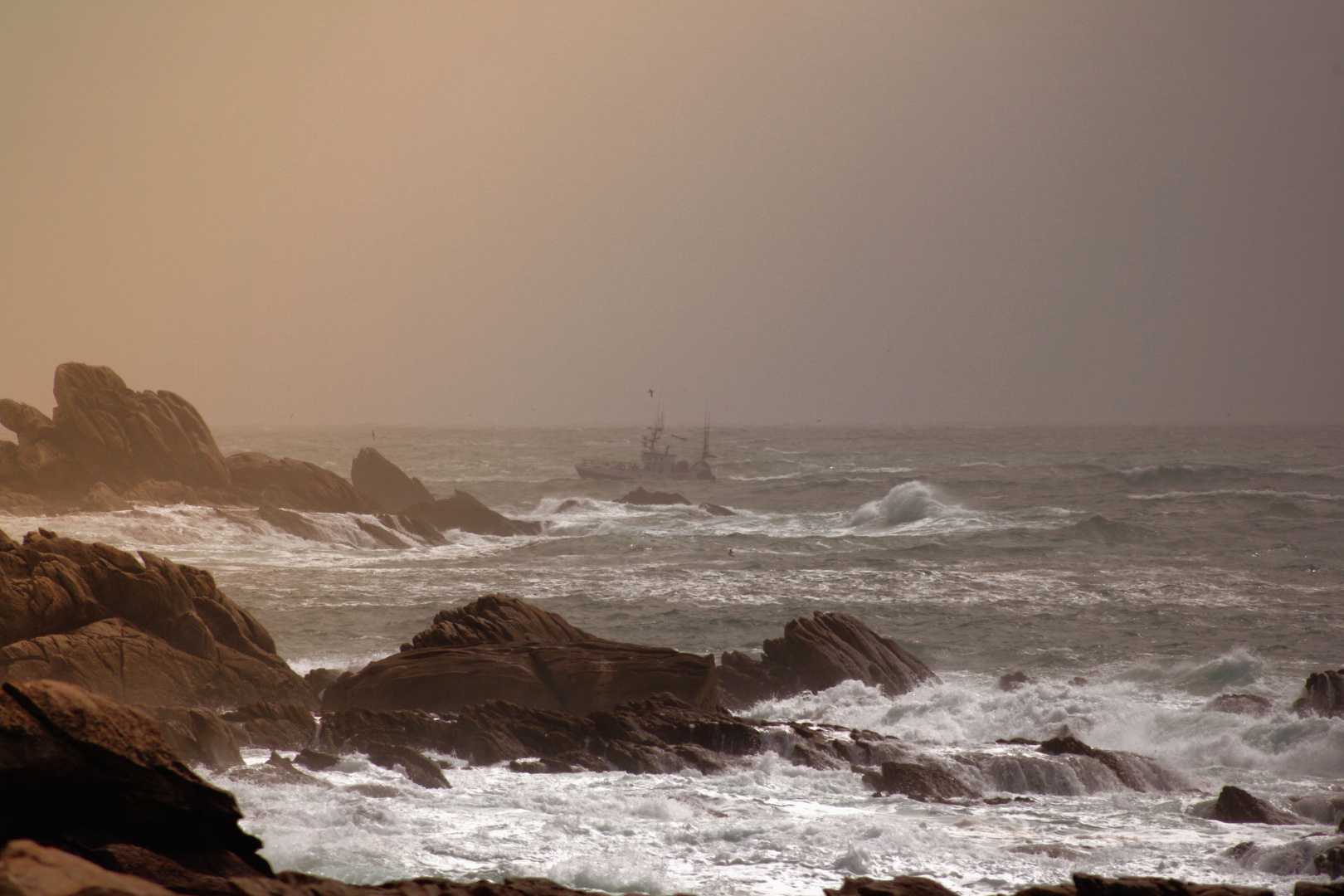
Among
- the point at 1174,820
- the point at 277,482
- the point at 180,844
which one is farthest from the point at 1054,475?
the point at 180,844

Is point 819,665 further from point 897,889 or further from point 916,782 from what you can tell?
point 897,889

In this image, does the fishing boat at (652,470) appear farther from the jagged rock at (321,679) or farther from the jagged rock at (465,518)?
the jagged rock at (321,679)

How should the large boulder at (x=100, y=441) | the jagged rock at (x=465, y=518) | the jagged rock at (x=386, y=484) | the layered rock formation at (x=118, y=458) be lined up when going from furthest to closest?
the jagged rock at (x=386, y=484) → the jagged rock at (x=465, y=518) → the large boulder at (x=100, y=441) → the layered rock formation at (x=118, y=458)

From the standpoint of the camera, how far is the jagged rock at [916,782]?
13.1 m

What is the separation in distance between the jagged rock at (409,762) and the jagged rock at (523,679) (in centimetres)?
197

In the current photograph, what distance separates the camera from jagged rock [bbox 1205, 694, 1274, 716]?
55.1 ft

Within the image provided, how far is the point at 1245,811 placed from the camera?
12227mm

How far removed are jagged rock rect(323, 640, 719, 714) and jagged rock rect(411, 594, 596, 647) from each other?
1.80 feet

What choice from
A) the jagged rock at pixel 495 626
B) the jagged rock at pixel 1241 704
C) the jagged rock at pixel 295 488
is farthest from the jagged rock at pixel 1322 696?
the jagged rock at pixel 295 488

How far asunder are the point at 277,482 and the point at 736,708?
31.3 meters

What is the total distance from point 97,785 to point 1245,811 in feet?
41.2

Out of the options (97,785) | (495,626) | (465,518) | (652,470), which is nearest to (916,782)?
(495,626)

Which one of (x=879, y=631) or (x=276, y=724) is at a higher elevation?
(x=276, y=724)

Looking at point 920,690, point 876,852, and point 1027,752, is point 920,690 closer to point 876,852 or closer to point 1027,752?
point 1027,752
